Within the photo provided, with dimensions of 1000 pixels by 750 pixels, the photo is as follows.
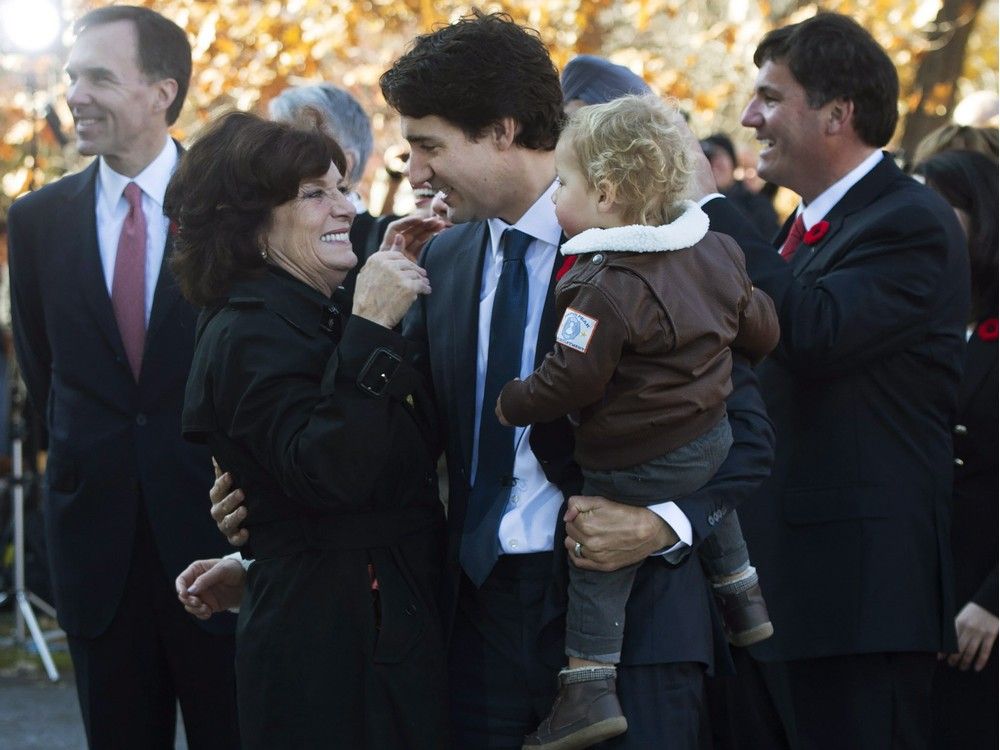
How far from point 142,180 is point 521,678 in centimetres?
238

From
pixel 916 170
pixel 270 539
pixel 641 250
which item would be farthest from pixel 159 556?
pixel 916 170

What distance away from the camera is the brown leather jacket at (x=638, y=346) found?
2.78 meters

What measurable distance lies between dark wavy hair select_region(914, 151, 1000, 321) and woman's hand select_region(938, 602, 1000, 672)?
0.97 metres

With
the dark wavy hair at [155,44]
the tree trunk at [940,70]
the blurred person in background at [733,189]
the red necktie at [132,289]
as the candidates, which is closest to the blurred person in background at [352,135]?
the dark wavy hair at [155,44]

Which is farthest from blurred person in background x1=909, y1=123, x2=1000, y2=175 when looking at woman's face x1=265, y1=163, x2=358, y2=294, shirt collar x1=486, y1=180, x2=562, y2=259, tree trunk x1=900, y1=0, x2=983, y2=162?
tree trunk x1=900, y1=0, x2=983, y2=162

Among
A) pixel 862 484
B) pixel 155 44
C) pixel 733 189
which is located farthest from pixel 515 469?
pixel 733 189

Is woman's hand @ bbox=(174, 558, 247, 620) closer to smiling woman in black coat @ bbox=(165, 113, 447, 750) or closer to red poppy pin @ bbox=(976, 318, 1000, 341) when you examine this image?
smiling woman in black coat @ bbox=(165, 113, 447, 750)

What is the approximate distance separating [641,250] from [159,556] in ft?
7.17

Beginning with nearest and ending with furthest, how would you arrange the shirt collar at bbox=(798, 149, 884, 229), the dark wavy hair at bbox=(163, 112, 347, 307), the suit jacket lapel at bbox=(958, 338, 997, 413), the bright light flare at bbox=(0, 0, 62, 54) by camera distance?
the dark wavy hair at bbox=(163, 112, 347, 307) → the shirt collar at bbox=(798, 149, 884, 229) → the suit jacket lapel at bbox=(958, 338, 997, 413) → the bright light flare at bbox=(0, 0, 62, 54)

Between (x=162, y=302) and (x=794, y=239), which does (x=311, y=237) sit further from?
(x=794, y=239)

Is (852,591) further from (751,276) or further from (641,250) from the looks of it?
(641,250)

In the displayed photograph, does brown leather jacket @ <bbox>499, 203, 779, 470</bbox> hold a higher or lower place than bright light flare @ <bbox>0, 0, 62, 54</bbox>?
lower

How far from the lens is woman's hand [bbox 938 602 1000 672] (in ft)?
14.4

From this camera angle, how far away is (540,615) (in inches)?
120
